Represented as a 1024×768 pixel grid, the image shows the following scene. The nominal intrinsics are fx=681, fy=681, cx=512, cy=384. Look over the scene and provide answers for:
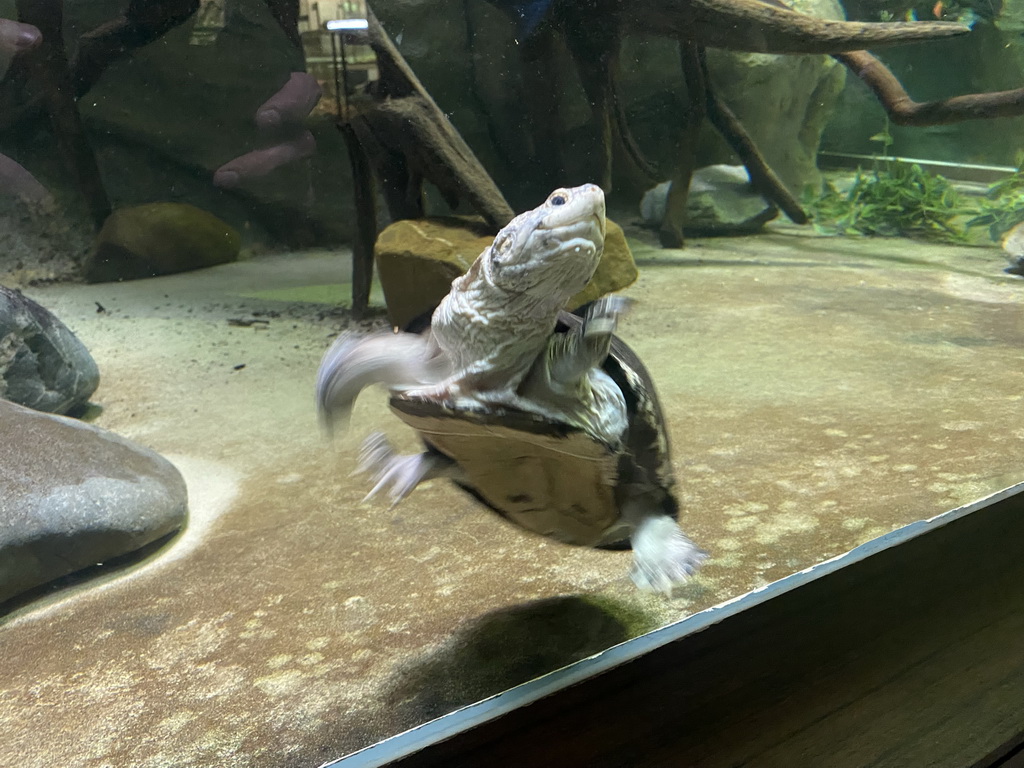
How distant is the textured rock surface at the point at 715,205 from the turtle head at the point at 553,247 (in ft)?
21.2

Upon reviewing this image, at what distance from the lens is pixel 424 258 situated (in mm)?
4027

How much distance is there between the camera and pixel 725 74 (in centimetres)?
686

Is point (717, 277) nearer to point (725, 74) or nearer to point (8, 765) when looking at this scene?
point (725, 74)

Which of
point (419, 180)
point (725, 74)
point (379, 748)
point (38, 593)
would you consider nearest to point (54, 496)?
point (38, 593)

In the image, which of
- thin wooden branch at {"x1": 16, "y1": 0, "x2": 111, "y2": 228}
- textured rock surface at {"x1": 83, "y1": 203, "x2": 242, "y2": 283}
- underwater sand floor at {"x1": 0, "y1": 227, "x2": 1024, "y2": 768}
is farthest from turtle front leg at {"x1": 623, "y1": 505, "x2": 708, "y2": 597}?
textured rock surface at {"x1": 83, "y1": 203, "x2": 242, "y2": 283}

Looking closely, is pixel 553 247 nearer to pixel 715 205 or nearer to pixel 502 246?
pixel 502 246

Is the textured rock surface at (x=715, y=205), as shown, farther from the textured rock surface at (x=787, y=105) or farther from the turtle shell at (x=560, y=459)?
the turtle shell at (x=560, y=459)

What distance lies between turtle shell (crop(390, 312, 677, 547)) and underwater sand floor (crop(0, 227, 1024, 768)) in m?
0.32

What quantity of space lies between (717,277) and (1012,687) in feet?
15.5

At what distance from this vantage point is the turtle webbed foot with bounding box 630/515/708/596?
1386 mm

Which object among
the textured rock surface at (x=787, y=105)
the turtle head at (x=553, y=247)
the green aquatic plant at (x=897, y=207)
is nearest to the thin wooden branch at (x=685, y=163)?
the textured rock surface at (x=787, y=105)

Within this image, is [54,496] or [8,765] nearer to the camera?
[8,765]

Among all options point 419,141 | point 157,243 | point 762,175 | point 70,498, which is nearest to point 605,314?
point 70,498

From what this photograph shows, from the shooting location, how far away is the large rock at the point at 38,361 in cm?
304
